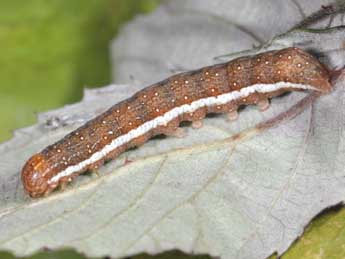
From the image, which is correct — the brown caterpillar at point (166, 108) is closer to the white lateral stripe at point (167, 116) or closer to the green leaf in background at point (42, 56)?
the white lateral stripe at point (167, 116)

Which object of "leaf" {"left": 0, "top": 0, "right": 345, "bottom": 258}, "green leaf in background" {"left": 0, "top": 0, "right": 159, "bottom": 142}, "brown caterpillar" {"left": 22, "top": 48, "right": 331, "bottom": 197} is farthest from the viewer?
"green leaf in background" {"left": 0, "top": 0, "right": 159, "bottom": 142}

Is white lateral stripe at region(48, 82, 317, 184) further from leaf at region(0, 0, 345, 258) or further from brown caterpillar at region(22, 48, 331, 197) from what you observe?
leaf at region(0, 0, 345, 258)

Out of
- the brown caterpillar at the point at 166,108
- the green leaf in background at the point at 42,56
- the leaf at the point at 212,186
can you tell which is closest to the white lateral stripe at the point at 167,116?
the brown caterpillar at the point at 166,108

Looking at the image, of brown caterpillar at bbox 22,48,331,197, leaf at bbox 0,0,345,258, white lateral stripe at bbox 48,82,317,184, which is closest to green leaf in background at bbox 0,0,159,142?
leaf at bbox 0,0,345,258

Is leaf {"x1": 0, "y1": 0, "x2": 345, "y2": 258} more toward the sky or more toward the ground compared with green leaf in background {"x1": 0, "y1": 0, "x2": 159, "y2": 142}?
more toward the ground

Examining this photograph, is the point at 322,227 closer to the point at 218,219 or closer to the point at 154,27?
the point at 218,219

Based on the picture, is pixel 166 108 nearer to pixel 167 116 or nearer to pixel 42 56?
pixel 167 116

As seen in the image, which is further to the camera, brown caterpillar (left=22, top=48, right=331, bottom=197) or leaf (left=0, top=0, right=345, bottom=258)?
brown caterpillar (left=22, top=48, right=331, bottom=197)

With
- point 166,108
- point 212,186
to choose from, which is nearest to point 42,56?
point 166,108
